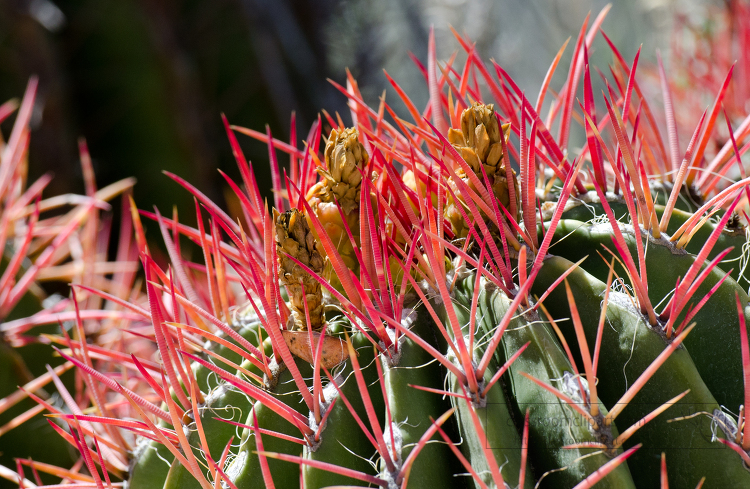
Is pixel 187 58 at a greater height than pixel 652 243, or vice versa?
pixel 187 58

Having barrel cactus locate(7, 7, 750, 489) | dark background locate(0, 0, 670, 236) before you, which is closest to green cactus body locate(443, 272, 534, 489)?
barrel cactus locate(7, 7, 750, 489)

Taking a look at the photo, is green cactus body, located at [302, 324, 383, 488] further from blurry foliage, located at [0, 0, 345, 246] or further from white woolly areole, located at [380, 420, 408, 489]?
blurry foliage, located at [0, 0, 345, 246]

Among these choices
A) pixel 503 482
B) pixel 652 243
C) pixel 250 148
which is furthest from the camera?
pixel 250 148

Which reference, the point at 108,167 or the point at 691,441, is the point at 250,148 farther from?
the point at 691,441

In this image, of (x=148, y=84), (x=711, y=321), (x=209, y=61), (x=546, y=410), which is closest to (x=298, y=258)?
(x=546, y=410)

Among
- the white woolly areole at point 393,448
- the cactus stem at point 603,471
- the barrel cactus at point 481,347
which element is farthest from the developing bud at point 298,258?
the cactus stem at point 603,471

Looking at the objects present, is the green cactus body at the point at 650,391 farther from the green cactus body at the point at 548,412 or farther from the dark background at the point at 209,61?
the dark background at the point at 209,61

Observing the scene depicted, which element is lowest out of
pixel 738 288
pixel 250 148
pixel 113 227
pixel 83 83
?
pixel 113 227

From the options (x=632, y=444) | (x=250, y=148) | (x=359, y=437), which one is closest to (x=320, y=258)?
(x=359, y=437)
